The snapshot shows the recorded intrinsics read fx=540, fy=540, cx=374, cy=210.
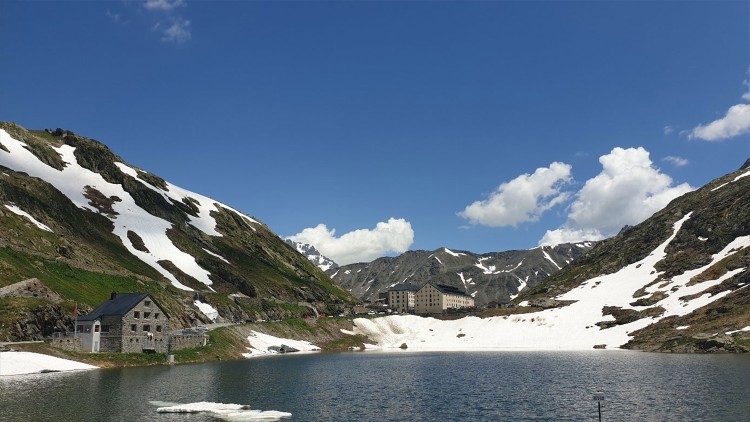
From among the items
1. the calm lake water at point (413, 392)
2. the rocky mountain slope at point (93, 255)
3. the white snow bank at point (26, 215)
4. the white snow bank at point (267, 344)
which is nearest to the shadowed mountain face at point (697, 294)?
the calm lake water at point (413, 392)

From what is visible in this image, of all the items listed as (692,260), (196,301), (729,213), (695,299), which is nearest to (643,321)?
(695,299)

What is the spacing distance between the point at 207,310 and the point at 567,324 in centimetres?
10548

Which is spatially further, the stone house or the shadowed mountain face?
the shadowed mountain face

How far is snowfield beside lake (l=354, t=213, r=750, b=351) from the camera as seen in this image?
144 metres

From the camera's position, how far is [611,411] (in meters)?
44.7

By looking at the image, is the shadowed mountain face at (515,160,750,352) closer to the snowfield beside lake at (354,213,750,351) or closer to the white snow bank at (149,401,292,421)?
the snowfield beside lake at (354,213,750,351)

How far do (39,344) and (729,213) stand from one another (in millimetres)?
208853

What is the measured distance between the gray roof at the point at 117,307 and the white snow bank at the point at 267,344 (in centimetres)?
3092

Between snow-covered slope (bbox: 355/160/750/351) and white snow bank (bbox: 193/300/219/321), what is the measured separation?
4939cm

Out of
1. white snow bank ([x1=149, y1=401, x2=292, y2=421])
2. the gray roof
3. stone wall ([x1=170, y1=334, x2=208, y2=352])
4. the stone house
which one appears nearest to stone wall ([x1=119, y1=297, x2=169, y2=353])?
the stone house

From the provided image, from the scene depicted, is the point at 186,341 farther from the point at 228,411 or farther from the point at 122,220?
the point at 122,220

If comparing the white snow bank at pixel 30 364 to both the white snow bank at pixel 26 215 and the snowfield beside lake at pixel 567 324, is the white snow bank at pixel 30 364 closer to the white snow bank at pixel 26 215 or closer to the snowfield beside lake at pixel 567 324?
the white snow bank at pixel 26 215

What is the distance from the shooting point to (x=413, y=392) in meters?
58.6

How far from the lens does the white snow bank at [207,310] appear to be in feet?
486
